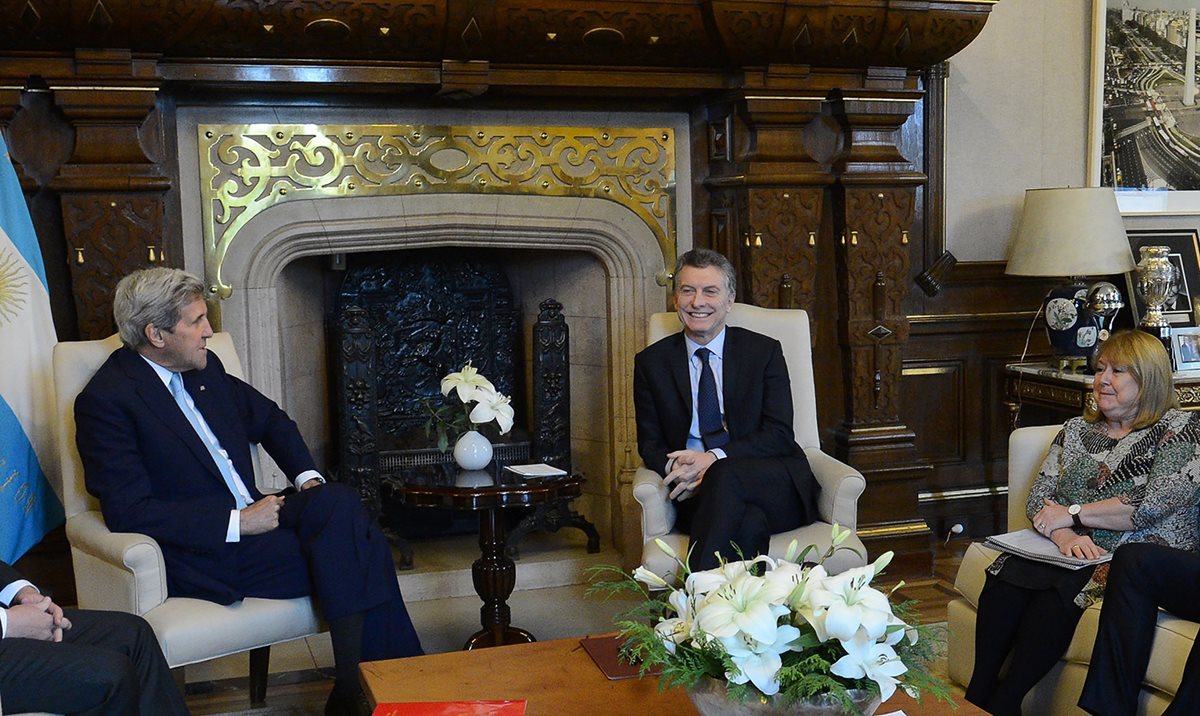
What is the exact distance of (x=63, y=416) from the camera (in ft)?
10.6

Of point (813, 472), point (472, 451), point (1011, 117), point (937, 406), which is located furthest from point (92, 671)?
point (1011, 117)

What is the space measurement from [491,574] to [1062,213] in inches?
101

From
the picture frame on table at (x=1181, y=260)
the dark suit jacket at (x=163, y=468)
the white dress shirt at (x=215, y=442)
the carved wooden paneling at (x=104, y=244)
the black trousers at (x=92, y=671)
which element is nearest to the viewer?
the black trousers at (x=92, y=671)

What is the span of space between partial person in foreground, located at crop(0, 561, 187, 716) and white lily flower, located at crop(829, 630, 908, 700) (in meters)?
1.60

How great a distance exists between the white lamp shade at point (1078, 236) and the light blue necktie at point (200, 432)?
9.99ft

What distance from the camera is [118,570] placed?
290 cm

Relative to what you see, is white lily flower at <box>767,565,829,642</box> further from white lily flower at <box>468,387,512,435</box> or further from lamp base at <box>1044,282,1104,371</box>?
lamp base at <box>1044,282,1104,371</box>

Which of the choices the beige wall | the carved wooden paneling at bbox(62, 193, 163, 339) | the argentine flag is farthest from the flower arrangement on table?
the beige wall

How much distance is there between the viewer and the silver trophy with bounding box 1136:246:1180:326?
4594 mm

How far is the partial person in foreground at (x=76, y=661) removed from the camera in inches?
95.1

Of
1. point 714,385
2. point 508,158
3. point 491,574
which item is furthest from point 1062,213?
point 491,574

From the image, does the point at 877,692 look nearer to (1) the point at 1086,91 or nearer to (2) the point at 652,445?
(2) the point at 652,445

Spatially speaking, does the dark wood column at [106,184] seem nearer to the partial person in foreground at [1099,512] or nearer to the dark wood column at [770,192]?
the dark wood column at [770,192]

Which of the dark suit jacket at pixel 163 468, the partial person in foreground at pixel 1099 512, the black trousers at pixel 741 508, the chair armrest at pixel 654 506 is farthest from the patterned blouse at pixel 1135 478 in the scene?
the dark suit jacket at pixel 163 468
